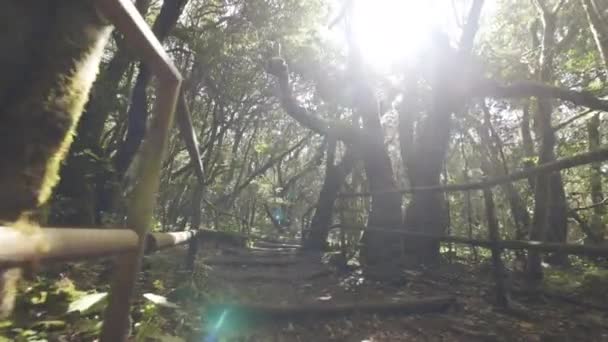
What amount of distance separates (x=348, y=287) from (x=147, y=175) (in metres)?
3.76

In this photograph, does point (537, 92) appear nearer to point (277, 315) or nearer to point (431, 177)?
point (431, 177)

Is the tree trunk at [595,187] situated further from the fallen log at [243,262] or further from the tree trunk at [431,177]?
the fallen log at [243,262]

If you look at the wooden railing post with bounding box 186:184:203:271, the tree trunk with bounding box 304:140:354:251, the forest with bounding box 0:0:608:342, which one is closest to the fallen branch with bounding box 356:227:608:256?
the forest with bounding box 0:0:608:342

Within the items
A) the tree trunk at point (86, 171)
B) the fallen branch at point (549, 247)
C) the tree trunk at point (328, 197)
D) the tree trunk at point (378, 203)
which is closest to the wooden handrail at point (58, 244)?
the tree trunk at point (86, 171)

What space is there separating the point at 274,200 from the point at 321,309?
36.9ft

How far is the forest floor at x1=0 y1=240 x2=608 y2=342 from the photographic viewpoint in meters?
1.94

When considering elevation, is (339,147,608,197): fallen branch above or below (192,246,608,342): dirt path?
above

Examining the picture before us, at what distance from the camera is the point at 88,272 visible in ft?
10.7

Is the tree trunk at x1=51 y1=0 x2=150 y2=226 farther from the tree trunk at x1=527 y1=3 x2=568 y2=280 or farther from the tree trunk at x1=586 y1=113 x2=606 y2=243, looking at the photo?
the tree trunk at x1=586 y1=113 x2=606 y2=243

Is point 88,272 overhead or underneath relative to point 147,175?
underneath

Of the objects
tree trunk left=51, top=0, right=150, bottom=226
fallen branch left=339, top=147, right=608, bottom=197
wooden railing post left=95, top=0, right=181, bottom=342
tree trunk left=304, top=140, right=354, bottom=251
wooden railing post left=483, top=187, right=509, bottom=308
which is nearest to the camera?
wooden railing post left=95, top=0, right=181, bottom=342

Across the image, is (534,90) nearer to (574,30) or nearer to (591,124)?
(574,30)

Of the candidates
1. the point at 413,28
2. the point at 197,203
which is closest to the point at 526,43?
the point at 413,28

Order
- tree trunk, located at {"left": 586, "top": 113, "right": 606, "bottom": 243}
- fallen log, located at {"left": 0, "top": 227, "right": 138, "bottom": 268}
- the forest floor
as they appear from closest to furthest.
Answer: fallen log, located at {"left": 0, "top": 227, "right": 138, "bottom": 268}
the forest floor
tree trunk, located at {"left": 586, "top": 113, "right": 606, "bottom": 243}
